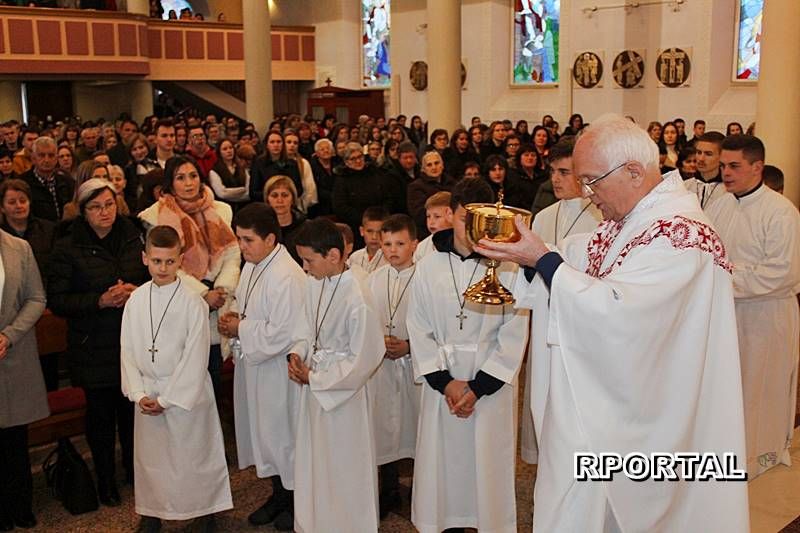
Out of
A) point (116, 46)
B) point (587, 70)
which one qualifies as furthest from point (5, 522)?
point (116, 46)

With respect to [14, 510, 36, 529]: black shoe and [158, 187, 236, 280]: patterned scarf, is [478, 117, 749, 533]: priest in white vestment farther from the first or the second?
[14, 510, 36, 529]: black shoe

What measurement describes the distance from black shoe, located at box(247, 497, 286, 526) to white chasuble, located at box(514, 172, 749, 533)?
1969 mm

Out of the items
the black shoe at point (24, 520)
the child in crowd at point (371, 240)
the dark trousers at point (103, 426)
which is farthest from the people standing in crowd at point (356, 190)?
the black shoe at point (24, 520)

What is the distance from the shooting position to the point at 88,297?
15.4ft

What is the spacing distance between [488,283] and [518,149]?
6569 millimetres

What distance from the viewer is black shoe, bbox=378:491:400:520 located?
4.75 m

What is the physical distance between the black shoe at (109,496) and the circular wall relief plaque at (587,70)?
53.8 feet

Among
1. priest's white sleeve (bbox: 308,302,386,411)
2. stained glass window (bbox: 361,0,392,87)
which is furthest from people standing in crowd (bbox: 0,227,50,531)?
stained glass window (bbox: 361,0,392,87)

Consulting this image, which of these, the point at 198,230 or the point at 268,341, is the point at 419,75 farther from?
the point at 268,341

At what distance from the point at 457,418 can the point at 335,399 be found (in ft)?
1.95

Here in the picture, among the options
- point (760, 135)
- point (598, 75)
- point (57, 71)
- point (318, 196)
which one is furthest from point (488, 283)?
point (57, 71)

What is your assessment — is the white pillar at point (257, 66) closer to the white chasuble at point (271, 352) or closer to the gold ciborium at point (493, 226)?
the white chasuble at point (271, 352)

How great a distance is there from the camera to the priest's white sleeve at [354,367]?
421 cm

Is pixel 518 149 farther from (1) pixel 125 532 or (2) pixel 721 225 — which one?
(1) pixel 125 532
